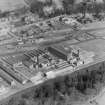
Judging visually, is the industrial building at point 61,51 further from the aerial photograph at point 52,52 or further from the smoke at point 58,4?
the smoke at point 58,4

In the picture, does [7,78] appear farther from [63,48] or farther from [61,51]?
[63,48]

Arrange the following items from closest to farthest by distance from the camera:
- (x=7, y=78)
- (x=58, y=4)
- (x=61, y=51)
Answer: (x=7, y=78) → (x=61, y=51) → (x=58, y=4)

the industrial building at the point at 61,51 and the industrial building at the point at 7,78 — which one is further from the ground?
the industrial building at the point at 61,51

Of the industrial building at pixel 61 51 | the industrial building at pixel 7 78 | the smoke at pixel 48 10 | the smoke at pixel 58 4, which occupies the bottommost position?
the industrial building at pixel 7 78

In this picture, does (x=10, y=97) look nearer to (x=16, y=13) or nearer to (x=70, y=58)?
(x=70, y=58)

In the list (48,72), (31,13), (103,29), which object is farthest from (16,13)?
(48,72)

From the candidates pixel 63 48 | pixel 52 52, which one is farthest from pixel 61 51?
pixel 52 52

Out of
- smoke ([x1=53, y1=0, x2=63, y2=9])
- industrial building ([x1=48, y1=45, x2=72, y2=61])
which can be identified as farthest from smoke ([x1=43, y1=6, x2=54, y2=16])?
industrial building ([x1=48, y1=45, x2=72, y2=61])

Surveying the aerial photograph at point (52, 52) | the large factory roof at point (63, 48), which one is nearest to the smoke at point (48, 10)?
the aerial photograph at point (52, 52)

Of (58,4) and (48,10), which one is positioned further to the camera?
(58,4)
